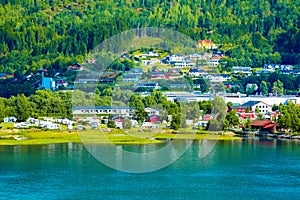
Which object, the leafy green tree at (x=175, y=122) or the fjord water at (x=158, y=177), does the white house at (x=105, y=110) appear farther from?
the fjord water at (x=158, y=177)

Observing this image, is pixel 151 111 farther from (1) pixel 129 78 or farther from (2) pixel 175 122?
(1) pixel 129 78

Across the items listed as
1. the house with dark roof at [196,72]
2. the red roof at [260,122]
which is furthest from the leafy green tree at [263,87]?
the red roof at [260,122]

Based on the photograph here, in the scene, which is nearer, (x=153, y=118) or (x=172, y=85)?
(x=153, y=118)

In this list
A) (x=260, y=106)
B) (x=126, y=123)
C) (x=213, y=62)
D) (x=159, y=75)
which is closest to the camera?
(x=126, y=123)

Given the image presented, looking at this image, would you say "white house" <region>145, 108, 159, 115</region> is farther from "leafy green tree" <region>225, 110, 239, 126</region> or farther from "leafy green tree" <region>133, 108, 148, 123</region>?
"leafy green tree" <region>225, 110, 239, 126</region>

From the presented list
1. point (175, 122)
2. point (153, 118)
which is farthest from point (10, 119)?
point (175, 122)

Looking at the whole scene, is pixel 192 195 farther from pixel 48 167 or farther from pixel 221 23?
pixel 221 23

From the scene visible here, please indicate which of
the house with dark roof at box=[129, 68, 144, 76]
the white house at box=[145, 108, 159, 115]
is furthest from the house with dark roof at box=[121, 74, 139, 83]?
the white house at box=[145, 108, 159, 115]
